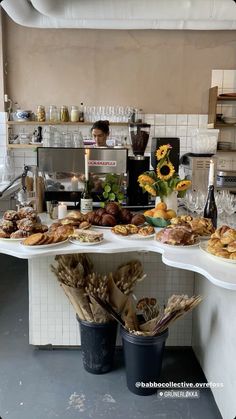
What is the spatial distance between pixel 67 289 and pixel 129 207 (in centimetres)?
69

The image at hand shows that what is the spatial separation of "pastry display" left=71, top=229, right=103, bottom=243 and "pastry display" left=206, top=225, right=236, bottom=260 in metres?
0.53

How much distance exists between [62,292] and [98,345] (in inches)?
16.6

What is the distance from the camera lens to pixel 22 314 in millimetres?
3230

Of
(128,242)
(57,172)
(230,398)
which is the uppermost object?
(57,172)

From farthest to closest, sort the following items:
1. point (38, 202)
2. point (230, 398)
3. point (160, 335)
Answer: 1. point (38, 202)
2. point (160, 335)
3. point (230, 398)

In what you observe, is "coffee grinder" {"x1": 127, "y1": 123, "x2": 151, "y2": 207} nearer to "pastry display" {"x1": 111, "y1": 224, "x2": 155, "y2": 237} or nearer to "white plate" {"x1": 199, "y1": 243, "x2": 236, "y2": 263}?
"pastry display" {"x1": 111, "y1": 224, "x2": 155, "y2": 237}

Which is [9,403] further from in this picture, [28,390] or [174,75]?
[174,75]

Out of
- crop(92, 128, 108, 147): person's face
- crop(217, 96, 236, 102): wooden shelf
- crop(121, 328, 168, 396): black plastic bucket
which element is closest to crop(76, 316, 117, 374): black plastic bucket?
crop(121, 328, 168, 396): black plastic bucket

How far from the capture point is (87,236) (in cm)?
196

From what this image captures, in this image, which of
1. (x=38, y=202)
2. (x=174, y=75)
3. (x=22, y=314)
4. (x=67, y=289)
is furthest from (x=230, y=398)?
(x=174, y=75)

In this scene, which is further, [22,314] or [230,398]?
[22,314]

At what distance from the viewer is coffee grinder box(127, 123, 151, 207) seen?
2605mm

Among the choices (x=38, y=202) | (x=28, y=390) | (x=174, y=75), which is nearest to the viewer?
(x=28, y=390)

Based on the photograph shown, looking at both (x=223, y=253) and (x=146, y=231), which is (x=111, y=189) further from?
(x=223, y=253)
